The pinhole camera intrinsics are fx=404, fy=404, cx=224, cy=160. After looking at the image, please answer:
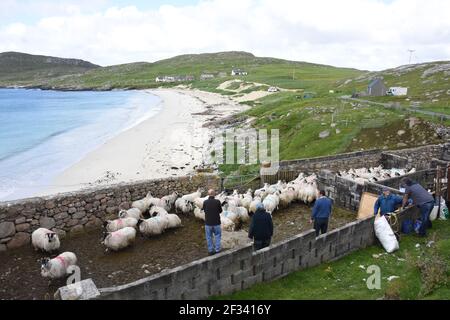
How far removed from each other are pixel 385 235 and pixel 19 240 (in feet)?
37.6

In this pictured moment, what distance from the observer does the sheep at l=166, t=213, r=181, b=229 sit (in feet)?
46.6

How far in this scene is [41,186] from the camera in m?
30.2

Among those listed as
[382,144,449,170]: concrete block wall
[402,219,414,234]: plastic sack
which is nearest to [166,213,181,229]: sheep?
[402,219,414,234]: plastic sack

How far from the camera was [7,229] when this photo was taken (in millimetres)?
12570

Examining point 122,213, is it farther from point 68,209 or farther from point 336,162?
point 336,162

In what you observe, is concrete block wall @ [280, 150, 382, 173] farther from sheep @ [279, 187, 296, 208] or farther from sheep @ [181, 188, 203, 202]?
sheep @ [181, 188, 203, 202]

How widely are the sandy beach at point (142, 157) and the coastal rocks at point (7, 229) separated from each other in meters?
16.5

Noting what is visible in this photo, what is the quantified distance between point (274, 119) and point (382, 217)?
3701cm

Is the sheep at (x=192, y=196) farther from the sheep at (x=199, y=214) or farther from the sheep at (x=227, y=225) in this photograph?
the sheep at (x=227, y=225)

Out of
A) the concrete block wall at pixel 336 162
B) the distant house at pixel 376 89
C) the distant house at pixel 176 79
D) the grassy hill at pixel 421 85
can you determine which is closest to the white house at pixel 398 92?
the grassy hill at pixel 421 85

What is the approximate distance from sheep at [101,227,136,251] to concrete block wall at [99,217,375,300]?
4.23 m

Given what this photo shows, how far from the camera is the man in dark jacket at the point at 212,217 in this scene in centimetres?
1172

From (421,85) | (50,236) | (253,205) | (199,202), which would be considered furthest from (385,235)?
(421,85)
